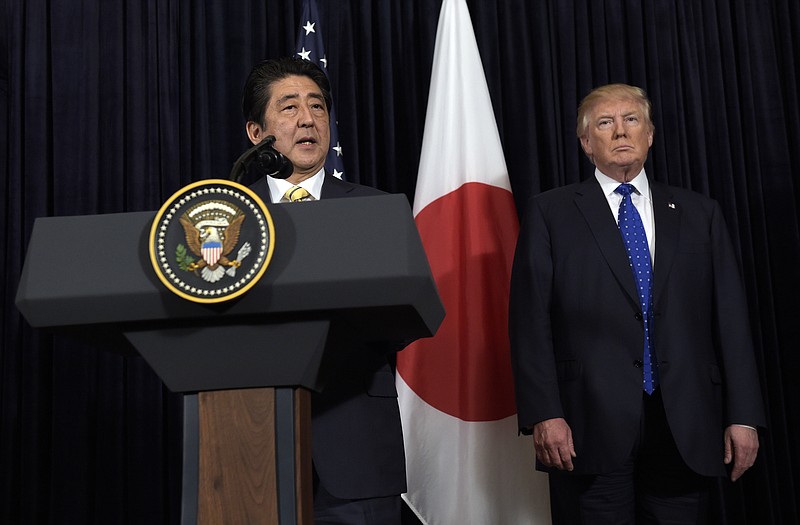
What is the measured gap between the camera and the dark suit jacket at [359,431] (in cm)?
139

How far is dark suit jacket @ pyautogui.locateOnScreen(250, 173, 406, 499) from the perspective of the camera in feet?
4.56

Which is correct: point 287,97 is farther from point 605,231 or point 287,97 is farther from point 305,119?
point 605,231

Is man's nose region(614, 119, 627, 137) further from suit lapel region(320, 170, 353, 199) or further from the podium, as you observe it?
the podium

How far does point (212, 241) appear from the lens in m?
0.90

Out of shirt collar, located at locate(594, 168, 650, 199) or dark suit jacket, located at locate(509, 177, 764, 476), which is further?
shirt collar, located at locate(594, 168, 650, 199)

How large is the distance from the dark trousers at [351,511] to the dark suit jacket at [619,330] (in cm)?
67

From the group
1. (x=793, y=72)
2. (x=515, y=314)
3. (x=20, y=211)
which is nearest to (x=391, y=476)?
(x=515, y=314)

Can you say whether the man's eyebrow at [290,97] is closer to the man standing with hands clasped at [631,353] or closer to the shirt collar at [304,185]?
the shirt collar at [304,185]

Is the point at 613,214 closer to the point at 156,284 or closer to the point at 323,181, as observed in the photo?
the point at 323,181

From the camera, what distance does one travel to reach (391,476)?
56.2 inches

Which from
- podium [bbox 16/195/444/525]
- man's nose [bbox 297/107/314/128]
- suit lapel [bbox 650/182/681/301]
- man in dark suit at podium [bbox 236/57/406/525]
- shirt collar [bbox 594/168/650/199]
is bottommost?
man in dark suit at podium [bbox 236/57/406/525]

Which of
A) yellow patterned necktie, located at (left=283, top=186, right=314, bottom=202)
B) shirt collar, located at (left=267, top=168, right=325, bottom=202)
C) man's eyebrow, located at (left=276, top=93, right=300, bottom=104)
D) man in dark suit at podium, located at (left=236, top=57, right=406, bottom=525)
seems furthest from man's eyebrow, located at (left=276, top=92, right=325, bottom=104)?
man in dark suit at podium, located at (left=236, top=57, right=406, bottom=525)

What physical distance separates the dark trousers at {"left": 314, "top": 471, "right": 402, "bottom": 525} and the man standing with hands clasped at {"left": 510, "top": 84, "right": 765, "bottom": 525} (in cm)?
67

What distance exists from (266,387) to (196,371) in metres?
0.08
